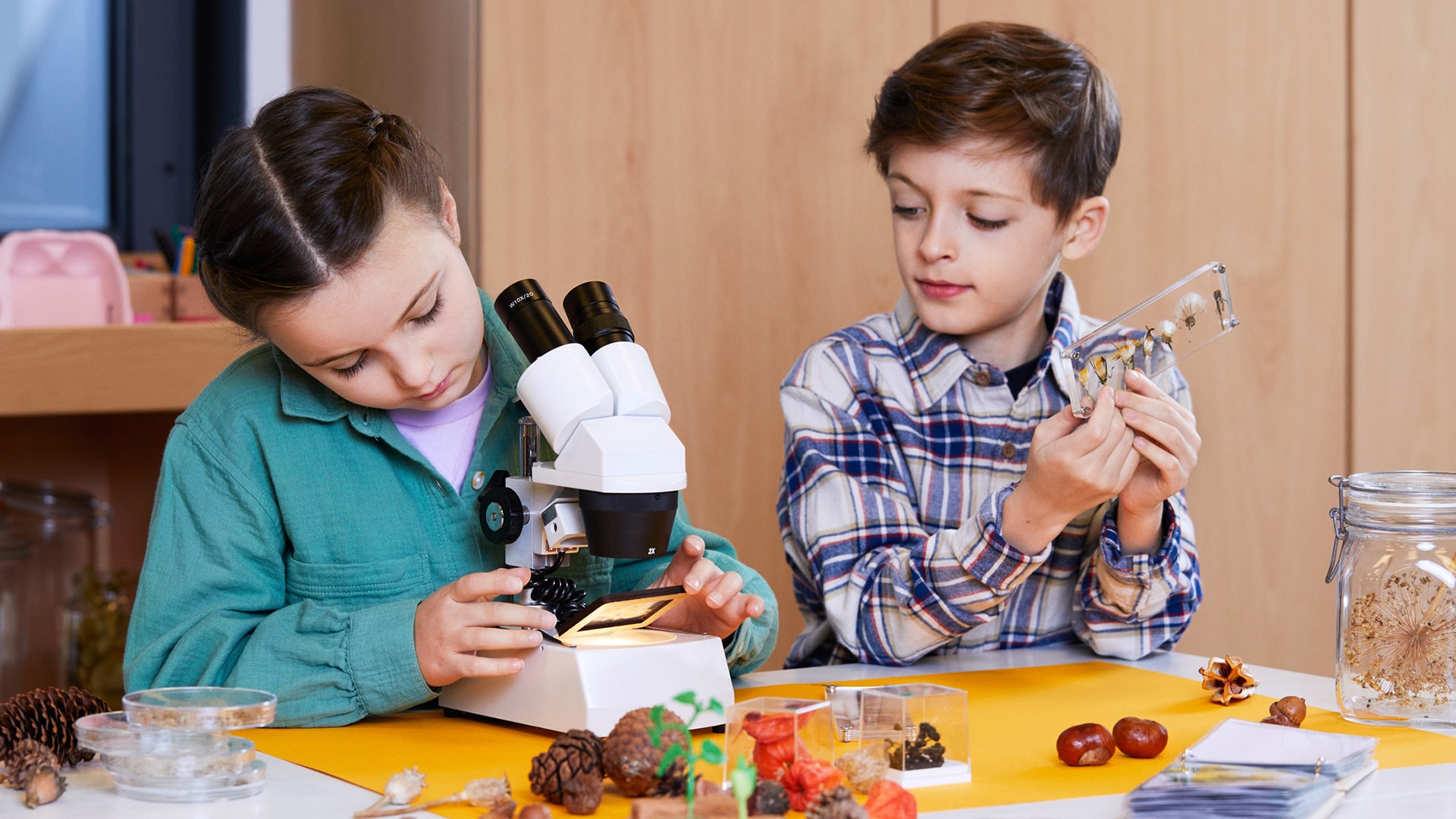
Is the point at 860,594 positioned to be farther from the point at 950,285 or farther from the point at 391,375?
the point at 391,375

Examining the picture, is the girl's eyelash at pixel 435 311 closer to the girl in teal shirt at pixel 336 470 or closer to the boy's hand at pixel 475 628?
the girl in teal shirt at pixel 336 470

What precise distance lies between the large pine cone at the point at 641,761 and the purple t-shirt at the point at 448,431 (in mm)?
470

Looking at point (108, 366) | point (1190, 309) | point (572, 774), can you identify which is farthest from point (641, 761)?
point (108, 366)

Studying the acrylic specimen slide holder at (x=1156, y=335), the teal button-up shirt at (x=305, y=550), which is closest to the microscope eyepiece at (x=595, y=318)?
the teal button-up shirt at (x=305, y=550)

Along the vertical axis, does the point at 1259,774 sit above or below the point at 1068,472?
below

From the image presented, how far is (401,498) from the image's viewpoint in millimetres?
1285

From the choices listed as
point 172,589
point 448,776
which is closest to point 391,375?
point 172,589

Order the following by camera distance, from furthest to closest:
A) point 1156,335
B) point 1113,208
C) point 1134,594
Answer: point 1113,208 → point 1134,594 → point 1156,335

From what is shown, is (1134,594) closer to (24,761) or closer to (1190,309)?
(1190,309)

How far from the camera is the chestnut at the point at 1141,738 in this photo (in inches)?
40.2

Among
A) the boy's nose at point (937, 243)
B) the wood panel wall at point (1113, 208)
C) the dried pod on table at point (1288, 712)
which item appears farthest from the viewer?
the wood panel wall at point (1113, 208)

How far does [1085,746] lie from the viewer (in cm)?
100

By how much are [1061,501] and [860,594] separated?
0.27 metres

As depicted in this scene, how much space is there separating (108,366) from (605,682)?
1.35 m
